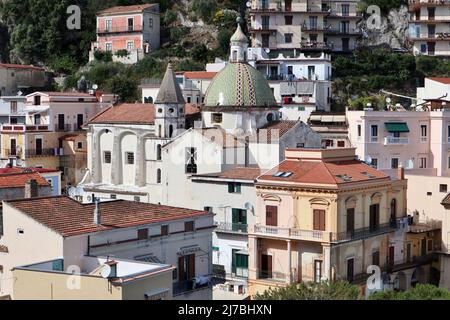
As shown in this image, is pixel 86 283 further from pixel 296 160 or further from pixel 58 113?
pixel 58 113

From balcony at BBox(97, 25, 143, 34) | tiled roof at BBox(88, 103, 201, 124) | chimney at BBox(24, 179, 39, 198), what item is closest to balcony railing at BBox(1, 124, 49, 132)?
tiled roof at BBox(88, 103, 201, 124)

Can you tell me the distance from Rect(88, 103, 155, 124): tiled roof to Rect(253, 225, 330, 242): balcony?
710 inches

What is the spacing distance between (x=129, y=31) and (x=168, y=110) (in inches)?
1263

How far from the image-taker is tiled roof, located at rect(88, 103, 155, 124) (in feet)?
196

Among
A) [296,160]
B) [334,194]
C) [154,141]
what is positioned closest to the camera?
[334,194]

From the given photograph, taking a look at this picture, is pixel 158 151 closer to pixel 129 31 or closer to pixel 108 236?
pixel 108 236

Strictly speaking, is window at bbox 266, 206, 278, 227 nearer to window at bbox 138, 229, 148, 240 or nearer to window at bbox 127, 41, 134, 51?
window at bbox 138, 229, 148, 240

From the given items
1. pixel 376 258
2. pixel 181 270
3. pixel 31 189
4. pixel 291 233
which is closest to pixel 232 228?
pixel 291 233

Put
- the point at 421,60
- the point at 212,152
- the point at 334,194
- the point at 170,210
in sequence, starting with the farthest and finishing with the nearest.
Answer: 1. the point at 421,60
2. the point at 212,152
3. the point at 334,194
4. the point at 170,210

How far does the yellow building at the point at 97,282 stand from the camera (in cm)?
2734

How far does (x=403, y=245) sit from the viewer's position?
46.0m

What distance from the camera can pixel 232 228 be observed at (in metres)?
46.8

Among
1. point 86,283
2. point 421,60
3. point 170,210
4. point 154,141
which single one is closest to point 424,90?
point 421,60
